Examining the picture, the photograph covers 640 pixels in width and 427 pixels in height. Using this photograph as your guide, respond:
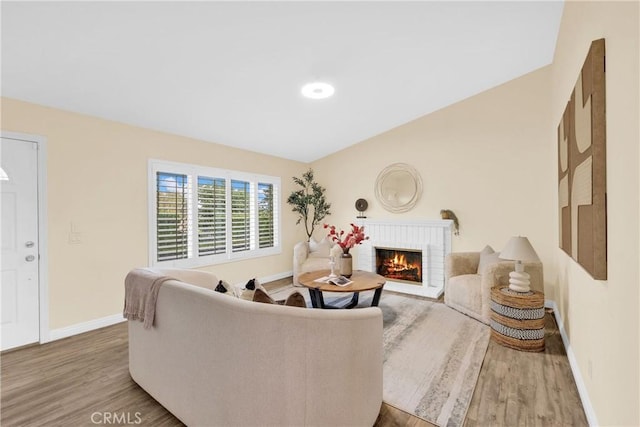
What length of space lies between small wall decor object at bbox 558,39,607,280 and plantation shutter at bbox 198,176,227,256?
14.3ft

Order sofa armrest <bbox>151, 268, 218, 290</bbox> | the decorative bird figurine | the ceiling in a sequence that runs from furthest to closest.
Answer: the decorative bird figurine → sofa armrest <bbox>151, 268, 218, 290</bbox> → the ceiling

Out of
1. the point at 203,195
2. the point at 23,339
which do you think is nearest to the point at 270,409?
the point at 23,339

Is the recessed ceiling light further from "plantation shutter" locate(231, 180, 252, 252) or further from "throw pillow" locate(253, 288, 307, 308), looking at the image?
"throw pillow" locate(253, 288, 307, 308)

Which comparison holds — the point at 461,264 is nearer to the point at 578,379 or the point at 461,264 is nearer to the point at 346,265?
the point at 346,265

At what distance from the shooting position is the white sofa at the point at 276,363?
140 cm

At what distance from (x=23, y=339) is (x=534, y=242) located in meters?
6.22

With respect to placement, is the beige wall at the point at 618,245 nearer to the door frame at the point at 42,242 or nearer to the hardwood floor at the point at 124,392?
the hardwood floor at the point at 124,392

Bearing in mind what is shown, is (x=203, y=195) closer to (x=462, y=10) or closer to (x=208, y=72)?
(x=208, y=72)

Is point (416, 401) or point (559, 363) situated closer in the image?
point (416, 401)

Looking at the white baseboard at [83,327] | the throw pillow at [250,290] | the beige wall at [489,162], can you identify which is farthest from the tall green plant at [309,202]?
the throw pillow at [250,290]

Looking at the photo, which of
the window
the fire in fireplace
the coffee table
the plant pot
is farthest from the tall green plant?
the plant pot

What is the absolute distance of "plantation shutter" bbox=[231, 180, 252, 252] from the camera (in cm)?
501

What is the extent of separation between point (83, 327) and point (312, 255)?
3380mm

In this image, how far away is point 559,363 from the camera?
2529 millimetres
